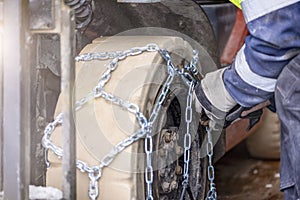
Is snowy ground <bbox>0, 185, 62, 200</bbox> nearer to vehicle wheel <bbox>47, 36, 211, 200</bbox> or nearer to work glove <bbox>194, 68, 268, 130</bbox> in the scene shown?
vehicle wheel <bbox>47, 36, 211, 200</bbox>

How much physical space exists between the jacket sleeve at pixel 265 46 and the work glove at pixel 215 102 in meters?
0.14

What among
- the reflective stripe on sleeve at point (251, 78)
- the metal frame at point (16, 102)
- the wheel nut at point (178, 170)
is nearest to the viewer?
the metal frame at point (16, 102)

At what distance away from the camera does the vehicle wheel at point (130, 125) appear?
1.68 m

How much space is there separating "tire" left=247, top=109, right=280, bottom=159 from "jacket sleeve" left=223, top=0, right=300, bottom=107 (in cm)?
216

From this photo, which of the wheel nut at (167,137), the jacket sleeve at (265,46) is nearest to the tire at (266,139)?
the wheel nut at (167,137)

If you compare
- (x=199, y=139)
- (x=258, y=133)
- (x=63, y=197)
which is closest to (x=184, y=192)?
(x=199, y=139)

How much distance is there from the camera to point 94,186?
169 centimetres

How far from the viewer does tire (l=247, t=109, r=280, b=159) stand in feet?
13.1

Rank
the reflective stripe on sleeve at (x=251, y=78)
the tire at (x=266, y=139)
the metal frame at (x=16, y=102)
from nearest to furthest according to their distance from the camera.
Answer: the metal frame at (x=16, y=102), the reflective stripe on sleeve at (x=251, y=78), the tire at (x=266, y=139)

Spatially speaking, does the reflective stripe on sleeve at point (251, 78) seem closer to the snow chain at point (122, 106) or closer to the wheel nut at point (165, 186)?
the snow chain at point (122, 106)

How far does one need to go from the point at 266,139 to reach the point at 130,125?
2524 mm

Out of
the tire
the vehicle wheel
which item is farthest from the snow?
the tire

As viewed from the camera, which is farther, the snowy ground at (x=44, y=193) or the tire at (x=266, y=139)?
the tire at (x=266, y=139)

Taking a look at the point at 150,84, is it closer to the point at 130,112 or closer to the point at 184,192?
the point at 130,112
